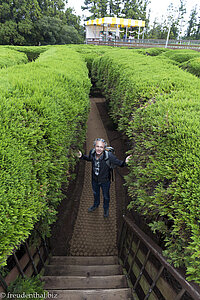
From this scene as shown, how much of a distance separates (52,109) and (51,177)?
3.59ft

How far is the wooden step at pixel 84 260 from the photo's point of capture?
3684 mm

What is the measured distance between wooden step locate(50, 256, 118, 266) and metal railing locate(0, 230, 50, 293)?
0.91ft

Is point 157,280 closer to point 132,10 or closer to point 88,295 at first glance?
point 88,295

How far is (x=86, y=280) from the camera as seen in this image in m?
2.90

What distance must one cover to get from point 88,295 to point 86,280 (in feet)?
1.38

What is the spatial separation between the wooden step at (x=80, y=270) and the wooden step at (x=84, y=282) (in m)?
0.29

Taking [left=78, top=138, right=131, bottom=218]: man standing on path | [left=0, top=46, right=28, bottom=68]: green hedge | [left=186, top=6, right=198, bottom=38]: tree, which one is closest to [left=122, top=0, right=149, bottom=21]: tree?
[left=186, top=6, right=198, bottom=38]: tree

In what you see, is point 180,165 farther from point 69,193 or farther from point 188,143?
point 69,193

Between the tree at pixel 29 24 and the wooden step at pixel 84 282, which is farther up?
the tree at pixel 29 24

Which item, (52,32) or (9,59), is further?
(52,32)

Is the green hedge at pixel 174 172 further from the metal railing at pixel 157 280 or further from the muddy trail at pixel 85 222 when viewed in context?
the muddy trail at pixel 85 222

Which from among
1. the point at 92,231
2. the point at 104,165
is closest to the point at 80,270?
the point at 92,231

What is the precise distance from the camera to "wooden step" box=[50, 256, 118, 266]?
368 cm

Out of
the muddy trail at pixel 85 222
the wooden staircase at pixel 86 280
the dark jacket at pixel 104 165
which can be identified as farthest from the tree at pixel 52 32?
the wooden staircase at pixel 86 280
